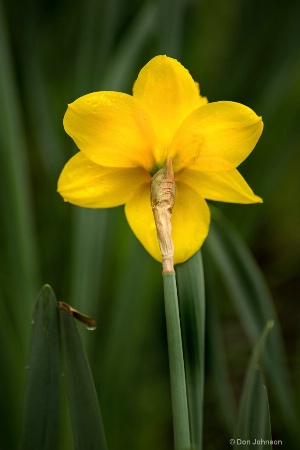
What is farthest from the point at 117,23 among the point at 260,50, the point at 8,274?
the point at 8,274

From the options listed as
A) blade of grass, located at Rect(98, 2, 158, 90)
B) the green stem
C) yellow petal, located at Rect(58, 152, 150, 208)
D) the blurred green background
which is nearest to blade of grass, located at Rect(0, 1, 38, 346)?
the blurred green background

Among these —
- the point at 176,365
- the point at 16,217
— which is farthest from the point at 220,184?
the point at 16,217

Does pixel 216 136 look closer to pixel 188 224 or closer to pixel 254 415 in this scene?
pixel 188 224

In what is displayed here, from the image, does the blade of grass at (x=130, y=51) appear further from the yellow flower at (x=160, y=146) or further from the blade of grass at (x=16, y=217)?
the yellow flower at (x=160, y=146)

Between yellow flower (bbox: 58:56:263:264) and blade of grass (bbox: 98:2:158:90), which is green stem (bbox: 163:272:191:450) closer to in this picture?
yellow flower (bbox: 58:56:263:264)

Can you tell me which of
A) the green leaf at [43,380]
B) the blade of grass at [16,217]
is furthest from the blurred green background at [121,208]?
the green leaf at [43,380]

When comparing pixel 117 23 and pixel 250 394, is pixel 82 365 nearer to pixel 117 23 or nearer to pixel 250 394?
pixel 250 394
